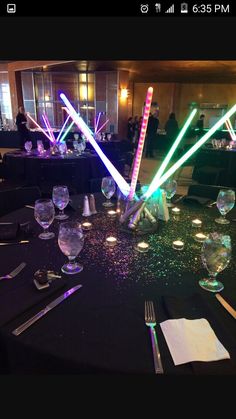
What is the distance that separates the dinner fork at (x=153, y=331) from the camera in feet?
2.20

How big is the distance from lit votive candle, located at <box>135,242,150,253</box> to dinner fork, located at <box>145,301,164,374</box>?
325 mm

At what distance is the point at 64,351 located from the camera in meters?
0.70

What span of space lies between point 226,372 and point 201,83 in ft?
43.9

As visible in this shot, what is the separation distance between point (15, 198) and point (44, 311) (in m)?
1.21

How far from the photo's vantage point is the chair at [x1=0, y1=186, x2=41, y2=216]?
183 centimetres

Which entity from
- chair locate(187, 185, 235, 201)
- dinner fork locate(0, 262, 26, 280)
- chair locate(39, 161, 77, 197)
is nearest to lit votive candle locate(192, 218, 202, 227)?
chair locate(187, 185, 235, 201)

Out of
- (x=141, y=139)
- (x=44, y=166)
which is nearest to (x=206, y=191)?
(x=141, y=139)

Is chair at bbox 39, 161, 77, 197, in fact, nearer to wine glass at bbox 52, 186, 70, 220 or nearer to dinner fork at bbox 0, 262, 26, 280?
wine glass at bbox 52, 186, 70, 220

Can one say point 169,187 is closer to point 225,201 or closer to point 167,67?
point 225,201

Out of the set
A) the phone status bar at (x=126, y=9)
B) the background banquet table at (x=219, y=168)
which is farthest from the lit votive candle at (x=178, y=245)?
the background banquet table at (x=219, y=168)

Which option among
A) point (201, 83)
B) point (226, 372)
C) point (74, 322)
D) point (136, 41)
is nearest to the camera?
point (226, 372)

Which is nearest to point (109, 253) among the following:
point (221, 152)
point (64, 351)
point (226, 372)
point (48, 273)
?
point (48, 273)

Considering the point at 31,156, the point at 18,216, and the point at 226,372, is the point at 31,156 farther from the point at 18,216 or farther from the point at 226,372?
the point at 226,372

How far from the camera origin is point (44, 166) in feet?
11.8
